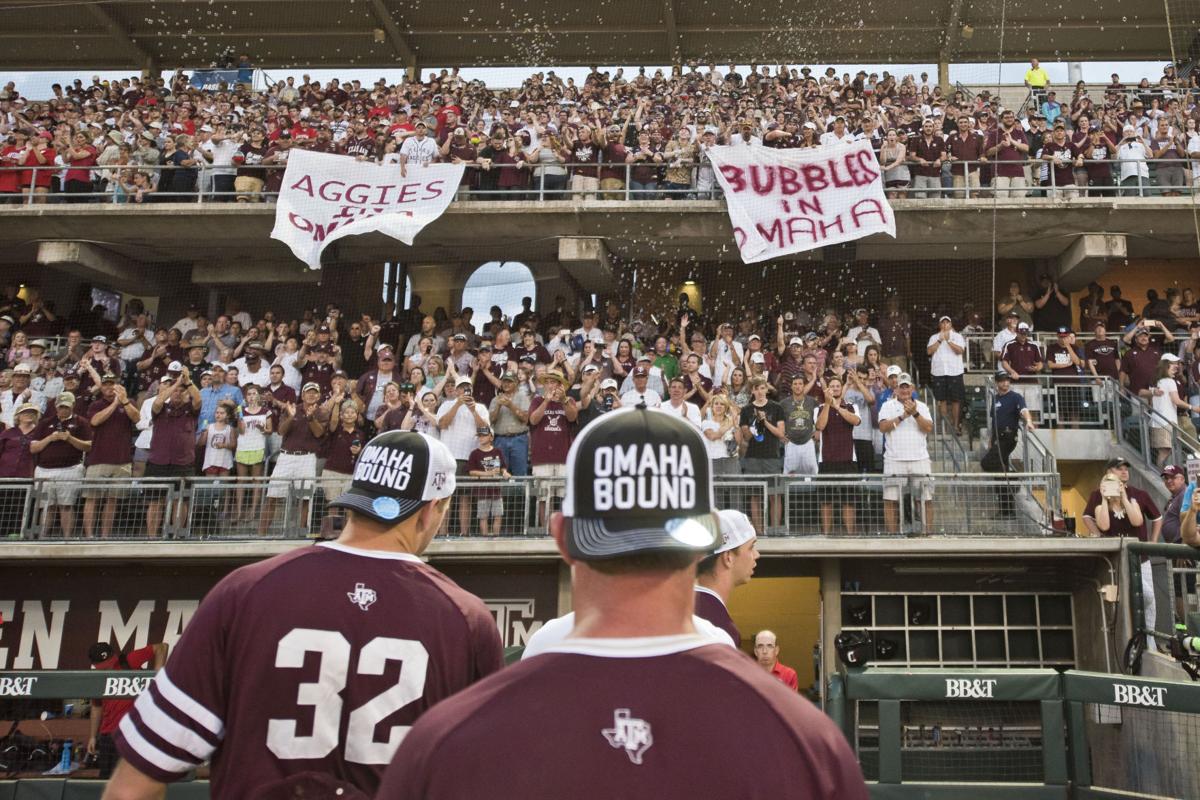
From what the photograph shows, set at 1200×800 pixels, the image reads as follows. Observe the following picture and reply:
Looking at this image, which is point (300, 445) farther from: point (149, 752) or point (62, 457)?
point (149, 752)

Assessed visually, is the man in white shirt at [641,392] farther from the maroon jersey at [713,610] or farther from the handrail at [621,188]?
the maroon jersey at [713,610]

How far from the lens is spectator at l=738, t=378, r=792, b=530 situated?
42.2 ft

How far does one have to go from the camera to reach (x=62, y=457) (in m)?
13.6

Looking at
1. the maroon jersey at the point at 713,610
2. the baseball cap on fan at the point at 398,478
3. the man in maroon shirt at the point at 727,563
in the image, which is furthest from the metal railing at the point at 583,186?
the baseball cap on fan at the point at 398,478

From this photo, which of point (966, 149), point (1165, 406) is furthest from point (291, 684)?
point (966, 149)

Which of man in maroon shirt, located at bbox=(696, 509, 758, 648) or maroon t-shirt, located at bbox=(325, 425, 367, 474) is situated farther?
maroon t-shirt, located at bbox=(325, 425, 367, 474)

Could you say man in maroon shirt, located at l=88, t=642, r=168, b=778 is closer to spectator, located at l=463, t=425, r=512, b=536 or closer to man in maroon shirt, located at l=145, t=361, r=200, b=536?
man in maroon shirt, located at l=145, t=361, r=200, b=536

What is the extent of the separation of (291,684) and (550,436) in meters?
10.4

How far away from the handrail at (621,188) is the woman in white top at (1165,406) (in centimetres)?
392

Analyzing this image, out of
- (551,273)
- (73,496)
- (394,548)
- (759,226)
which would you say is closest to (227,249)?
(551,273)

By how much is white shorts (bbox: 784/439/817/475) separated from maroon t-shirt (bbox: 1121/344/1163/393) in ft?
17.5

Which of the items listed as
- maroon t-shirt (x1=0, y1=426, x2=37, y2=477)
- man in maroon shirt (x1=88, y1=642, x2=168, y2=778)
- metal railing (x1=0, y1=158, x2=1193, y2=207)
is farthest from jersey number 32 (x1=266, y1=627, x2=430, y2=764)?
metal railing (x1=0, y1=158, x2=1193, y2=207)

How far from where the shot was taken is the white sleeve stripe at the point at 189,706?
8.95 feet

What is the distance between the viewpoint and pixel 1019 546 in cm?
1309
